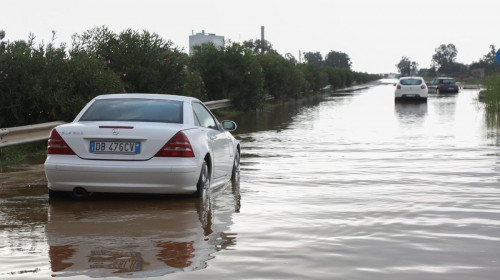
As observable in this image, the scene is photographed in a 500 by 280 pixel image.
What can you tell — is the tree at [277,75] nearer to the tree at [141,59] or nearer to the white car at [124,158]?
the tree at [141,59]

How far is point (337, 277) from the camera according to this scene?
572cm

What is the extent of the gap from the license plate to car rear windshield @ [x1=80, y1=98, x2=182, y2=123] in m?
0.63

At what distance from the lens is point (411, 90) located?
1781 inches

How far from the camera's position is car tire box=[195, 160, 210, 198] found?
945cm

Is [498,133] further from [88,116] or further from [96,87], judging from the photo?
[88,116]

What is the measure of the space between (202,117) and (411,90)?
35916mm

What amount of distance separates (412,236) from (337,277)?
1.80 m

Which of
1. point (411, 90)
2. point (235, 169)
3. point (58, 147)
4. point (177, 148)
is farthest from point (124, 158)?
point (411, 90)

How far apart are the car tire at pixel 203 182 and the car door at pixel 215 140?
1.24ft

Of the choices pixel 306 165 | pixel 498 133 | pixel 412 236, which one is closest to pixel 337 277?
pixel 412 236

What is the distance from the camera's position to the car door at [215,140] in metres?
10.3

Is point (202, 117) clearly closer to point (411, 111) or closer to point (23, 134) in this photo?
point (23, 134)

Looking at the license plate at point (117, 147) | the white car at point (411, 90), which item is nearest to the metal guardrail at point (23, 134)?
the license plate at point (117, 147)

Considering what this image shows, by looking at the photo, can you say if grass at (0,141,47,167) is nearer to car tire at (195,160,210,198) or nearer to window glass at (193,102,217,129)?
window glass at (193,102,217,129)
